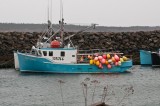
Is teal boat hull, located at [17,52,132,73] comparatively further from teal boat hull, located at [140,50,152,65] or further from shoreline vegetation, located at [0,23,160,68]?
shoreline vegetation, located at [0,23,160,68]

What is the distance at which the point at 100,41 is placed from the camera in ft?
254

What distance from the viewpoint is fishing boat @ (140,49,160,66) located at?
7144 centimetres

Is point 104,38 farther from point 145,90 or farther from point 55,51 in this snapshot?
point 145,90

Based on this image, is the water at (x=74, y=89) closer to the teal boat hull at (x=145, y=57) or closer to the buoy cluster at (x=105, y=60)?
the buoy cluster at (x=105, y=60)

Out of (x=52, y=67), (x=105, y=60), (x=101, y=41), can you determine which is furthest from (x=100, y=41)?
(x=52, y=67)

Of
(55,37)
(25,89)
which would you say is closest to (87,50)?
(55,37)

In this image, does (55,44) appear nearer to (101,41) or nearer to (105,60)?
(105,60)

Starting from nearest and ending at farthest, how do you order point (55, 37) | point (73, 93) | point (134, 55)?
point (73, 93), point (55, 37), point (134, 55)

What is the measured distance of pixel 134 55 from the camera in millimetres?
75438

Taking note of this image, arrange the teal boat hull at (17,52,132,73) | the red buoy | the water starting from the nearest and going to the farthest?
1. the water
2. the red buoy
3. the teal boat hull at (17,52,132,73)

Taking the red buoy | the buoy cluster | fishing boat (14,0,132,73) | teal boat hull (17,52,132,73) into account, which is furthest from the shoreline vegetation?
the red buoy

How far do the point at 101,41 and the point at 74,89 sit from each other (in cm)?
2481

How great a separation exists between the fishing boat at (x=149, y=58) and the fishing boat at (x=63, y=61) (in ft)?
21.8

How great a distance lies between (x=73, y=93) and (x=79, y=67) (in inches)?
503
